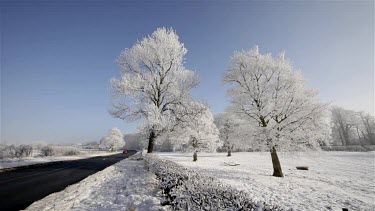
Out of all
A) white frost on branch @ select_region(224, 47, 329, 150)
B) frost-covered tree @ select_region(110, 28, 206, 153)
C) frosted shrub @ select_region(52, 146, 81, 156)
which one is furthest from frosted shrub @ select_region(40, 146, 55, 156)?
white frost on branch @ select_region(224, 47, 329, 150)

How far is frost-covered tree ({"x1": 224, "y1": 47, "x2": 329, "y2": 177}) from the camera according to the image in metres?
14.0

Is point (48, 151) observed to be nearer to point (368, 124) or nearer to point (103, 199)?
point (103, 199)

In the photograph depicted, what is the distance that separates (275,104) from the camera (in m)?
15.4

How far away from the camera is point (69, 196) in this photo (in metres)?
7.21

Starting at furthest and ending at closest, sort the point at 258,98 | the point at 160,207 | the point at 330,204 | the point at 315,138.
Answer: the point at 258,98 < the point at 315,138 < the point at 330,204 < the point at 160,207

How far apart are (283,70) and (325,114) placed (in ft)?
14.9

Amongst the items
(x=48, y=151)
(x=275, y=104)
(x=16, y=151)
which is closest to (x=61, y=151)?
(x=48, y=151)

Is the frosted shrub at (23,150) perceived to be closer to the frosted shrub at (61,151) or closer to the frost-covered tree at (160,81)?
the frosted shrub at (61,151)

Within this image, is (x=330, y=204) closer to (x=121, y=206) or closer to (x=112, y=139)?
(x=121, y=206)

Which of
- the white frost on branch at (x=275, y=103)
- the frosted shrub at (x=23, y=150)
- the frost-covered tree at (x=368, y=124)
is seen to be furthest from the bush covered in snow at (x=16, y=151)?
the frost-covered tree at (x=368, y=124)

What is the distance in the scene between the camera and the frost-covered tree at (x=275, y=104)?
45.8ft

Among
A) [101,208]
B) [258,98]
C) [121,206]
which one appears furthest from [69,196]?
[258,98]

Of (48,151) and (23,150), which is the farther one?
(48,151)

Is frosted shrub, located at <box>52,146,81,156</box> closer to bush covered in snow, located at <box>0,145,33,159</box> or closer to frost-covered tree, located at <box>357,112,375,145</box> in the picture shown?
bush covered in snow, located at <box>0,145,33,159</box>
